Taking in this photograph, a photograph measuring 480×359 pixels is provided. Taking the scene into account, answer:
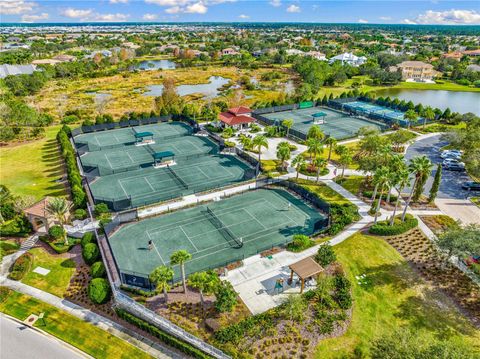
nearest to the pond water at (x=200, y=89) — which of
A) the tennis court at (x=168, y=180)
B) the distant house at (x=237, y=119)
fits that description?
the distant house at (x=237, y=119)

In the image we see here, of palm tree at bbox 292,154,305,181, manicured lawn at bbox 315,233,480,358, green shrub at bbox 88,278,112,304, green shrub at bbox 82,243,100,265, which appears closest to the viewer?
manicured lawn at bbox 315,233,480,358

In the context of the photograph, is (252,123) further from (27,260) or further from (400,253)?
(27,260)

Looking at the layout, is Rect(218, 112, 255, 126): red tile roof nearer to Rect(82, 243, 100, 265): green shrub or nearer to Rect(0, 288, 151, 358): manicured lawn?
Rect(82, 243, 100, 265): green shrub

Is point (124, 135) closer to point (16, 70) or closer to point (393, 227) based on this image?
point (393, 227)

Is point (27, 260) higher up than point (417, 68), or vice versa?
point (417, 68)

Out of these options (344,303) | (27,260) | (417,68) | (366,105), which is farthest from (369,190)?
(417,68)

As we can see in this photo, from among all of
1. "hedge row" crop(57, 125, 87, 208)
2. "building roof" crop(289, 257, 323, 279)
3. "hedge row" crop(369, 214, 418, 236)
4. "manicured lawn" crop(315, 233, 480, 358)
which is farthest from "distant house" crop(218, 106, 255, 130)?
"building roof" crop(289, 257, 323, 279)

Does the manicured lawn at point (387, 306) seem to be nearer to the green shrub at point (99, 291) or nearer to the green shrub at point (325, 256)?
the green shrub at point (325, 256)
